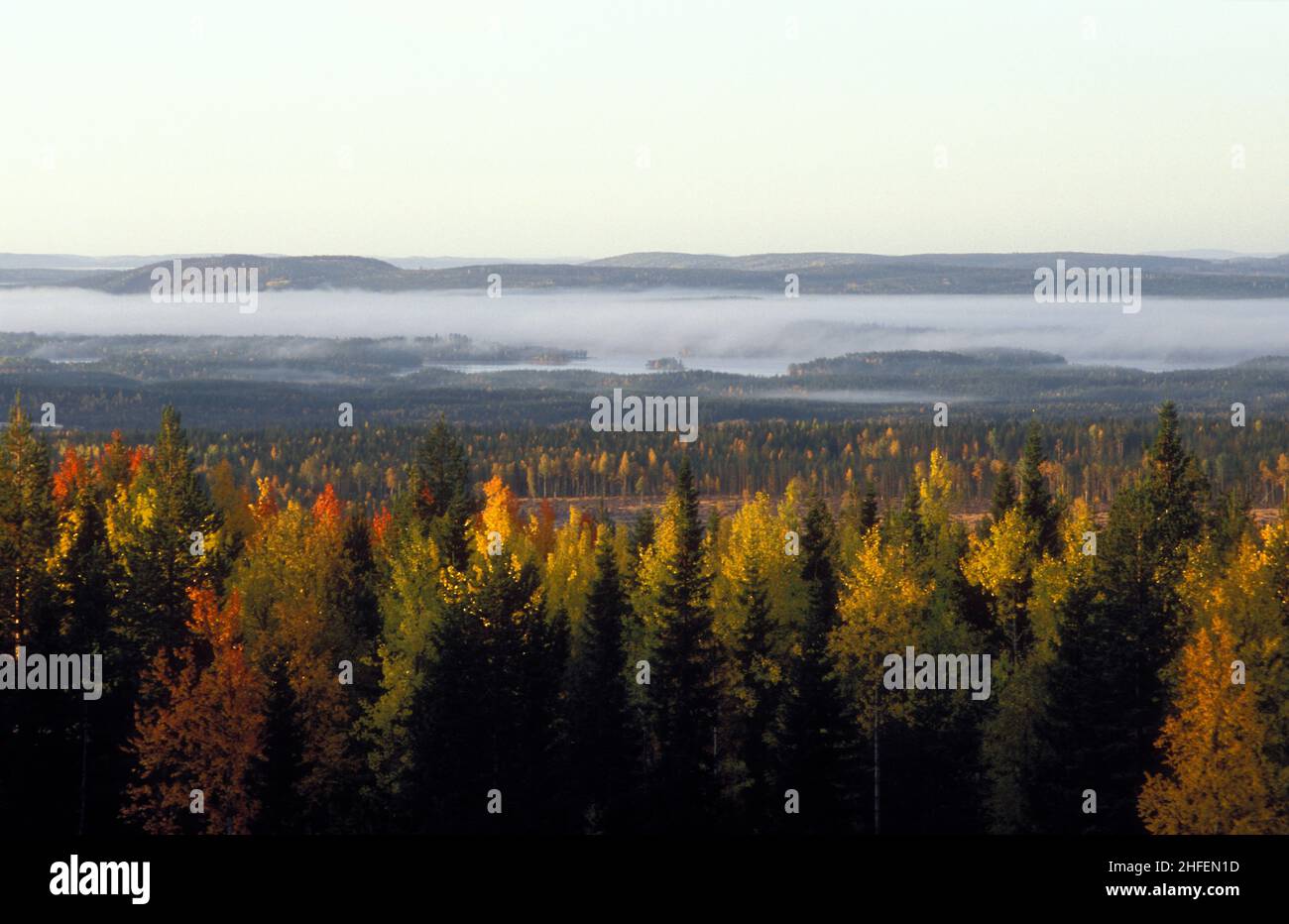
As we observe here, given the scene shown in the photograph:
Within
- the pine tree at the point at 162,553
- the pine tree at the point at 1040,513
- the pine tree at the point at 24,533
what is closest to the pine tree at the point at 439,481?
the pine tree at the point at 162,553

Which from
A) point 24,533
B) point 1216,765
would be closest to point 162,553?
point 24,533

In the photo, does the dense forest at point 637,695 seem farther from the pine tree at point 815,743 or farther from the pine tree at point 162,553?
→ the pine tree at point 162,553

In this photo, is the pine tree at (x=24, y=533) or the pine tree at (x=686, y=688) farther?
the pine tree at (x=24, y=533)

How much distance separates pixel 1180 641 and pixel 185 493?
46.9 metres

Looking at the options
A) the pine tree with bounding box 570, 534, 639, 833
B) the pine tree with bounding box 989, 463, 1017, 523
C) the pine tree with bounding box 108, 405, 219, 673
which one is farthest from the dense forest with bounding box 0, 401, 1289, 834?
the pine tree with bounding box 989, 463, 1017, 523

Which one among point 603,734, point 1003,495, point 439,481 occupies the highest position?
point 439,481

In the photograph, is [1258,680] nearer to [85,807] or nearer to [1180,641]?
[1180,641]

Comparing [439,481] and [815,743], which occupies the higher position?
[439,481]

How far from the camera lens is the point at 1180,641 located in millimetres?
71438

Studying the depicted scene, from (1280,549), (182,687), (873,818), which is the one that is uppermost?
(1280,549)

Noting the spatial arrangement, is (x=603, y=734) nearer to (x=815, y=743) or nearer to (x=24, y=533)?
(x=815, y=743)

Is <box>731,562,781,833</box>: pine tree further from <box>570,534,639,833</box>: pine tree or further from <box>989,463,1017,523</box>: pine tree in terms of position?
<box>989,463,1017,523</box>: pine tree
